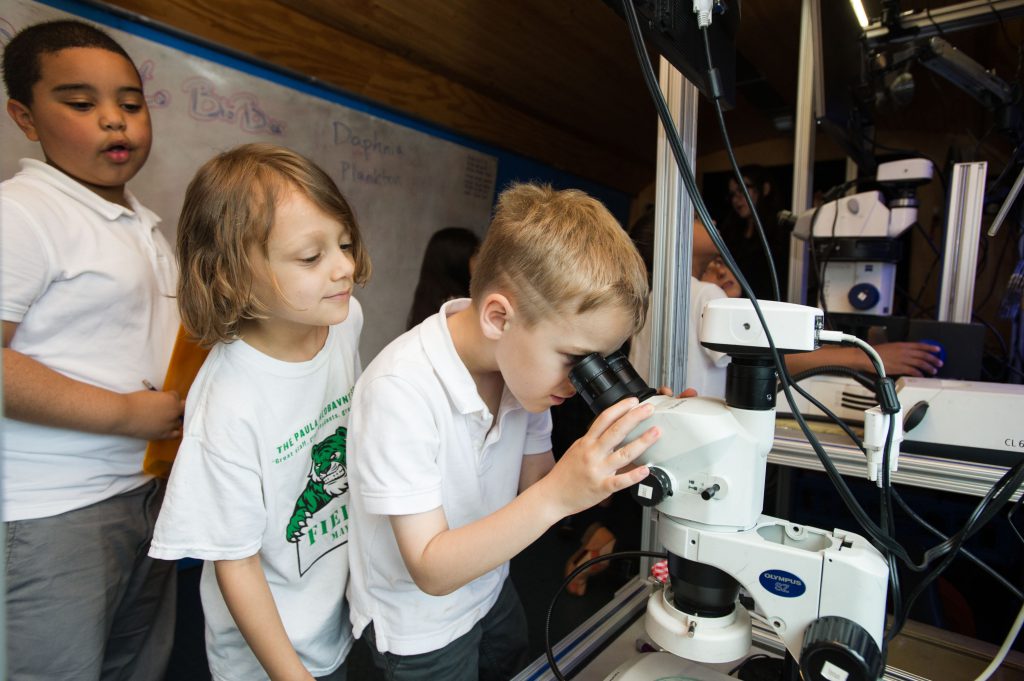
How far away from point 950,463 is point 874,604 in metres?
0.41

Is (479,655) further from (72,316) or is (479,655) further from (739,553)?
(72,316)

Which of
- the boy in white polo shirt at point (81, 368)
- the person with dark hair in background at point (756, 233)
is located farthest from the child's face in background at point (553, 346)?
the person with dark hair in background at point (756, 233)

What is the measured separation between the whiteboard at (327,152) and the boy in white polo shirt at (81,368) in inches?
19.0

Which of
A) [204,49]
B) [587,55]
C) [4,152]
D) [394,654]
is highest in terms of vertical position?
[587,55]

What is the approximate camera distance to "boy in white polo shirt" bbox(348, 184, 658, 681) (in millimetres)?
597

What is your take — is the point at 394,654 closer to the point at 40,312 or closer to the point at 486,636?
the point at 486,636

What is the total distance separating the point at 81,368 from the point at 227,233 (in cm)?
47

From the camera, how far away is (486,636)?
0.93m

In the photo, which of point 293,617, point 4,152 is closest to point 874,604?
point 293,617

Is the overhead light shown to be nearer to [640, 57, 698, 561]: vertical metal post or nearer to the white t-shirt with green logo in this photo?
[640, 57, 698, 561]: vertical metal post

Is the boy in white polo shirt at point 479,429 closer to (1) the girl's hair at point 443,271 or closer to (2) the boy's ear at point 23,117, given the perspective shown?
(2) the boy's ear at point 23,117

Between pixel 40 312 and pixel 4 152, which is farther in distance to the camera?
pixel 4 152

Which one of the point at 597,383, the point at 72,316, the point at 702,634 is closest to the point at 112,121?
the point at 72,316

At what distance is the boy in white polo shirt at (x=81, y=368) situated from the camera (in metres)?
0.90
